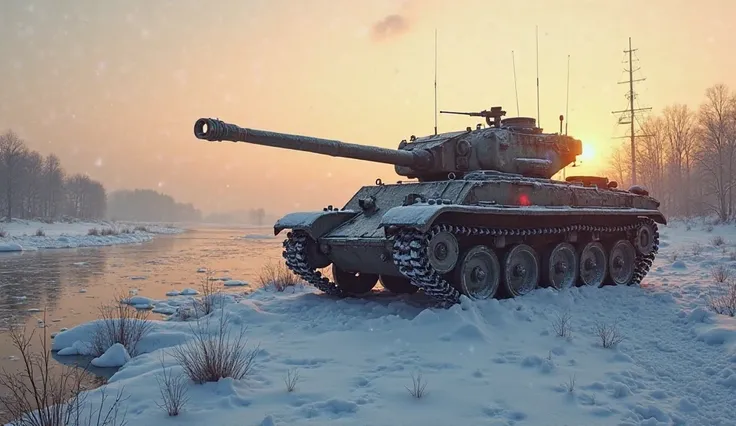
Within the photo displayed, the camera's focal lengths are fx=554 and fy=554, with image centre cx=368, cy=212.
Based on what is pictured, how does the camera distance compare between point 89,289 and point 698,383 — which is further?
point 89,289

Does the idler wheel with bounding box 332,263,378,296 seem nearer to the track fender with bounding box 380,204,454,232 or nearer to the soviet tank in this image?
the soviet tank

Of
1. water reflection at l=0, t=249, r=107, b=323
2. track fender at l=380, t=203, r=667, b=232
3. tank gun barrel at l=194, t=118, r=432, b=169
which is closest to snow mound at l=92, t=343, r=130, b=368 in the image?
tank gun barrel at l=194, t=118, r=432, b=169

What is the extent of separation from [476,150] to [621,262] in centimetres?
456

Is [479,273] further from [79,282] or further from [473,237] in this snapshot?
[79,282]

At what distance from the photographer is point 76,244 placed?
35.5 m

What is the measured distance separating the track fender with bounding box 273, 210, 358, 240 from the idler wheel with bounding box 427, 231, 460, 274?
2763 millimetres

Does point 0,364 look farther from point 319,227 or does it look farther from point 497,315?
point 497,315

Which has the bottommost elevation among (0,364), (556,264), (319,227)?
(0,364)

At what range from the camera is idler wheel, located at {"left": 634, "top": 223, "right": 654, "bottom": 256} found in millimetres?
13017

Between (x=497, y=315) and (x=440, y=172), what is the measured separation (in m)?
4.12

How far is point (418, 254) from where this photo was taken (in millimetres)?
8133

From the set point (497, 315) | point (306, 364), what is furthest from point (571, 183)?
point (306, 364)

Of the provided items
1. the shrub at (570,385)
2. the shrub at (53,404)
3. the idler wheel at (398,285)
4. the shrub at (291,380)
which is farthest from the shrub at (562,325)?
the shrub at (53,404)

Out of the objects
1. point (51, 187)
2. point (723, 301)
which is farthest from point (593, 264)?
point (51, 187)
